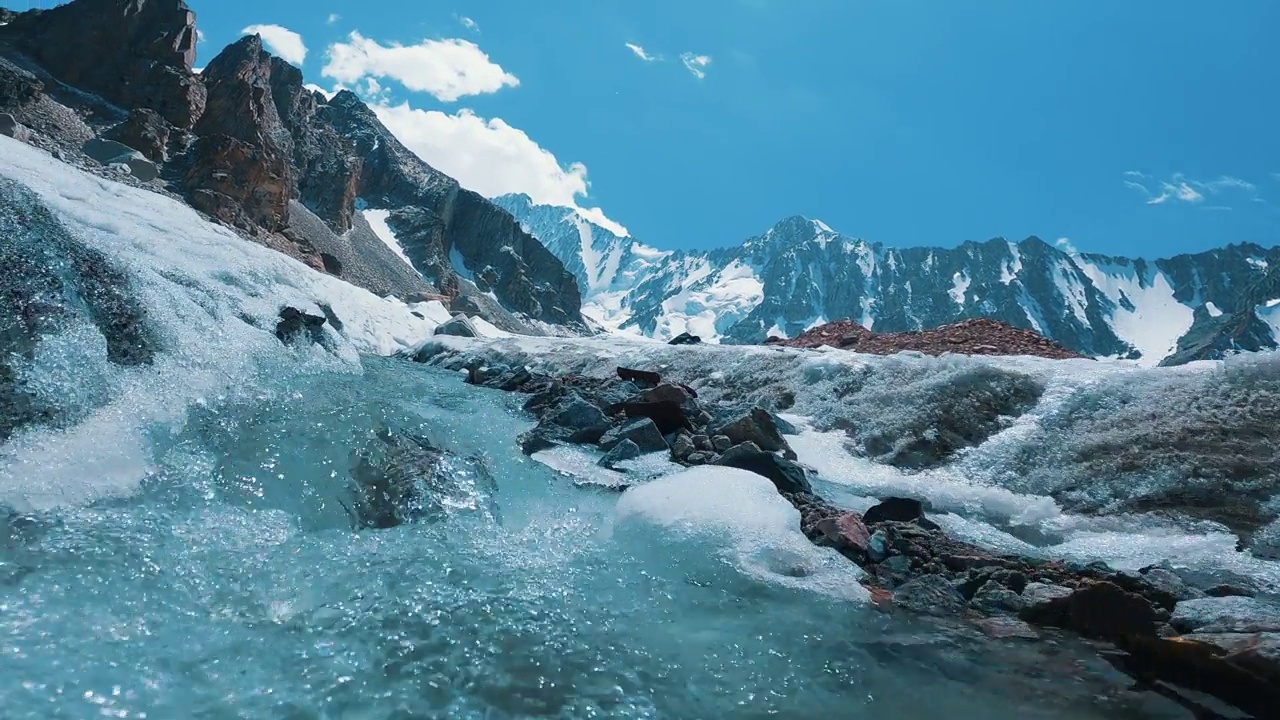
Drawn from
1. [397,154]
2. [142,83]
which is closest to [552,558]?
[142,83]

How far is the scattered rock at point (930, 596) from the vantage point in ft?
21.9

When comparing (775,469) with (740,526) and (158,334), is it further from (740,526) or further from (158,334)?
(158,334)

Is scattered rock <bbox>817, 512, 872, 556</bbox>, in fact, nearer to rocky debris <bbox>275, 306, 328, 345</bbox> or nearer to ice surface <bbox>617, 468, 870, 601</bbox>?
ice surface <bbox>617, 468, 870, 601</bbox>

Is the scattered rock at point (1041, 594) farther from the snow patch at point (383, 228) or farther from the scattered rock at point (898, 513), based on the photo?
the snow patch at point (383, 228)

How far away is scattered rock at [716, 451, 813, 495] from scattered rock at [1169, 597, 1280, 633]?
4562 millimetres

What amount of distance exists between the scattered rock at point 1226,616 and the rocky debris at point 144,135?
70.5 meters

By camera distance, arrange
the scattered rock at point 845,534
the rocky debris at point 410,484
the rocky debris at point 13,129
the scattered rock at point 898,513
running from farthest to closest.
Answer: the rocky debris at point 13,129 < the scattered rock at point 898,513 < the scattered rock at point 845,534 < the rocky debris at point 410,484

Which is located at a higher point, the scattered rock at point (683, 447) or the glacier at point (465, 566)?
the scattered rock at point (683, 447)

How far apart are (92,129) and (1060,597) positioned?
248ft

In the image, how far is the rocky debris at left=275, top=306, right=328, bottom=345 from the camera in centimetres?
1761

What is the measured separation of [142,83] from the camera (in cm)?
7500

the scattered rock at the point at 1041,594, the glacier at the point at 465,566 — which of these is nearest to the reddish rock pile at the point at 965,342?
the glacier at the point at 465,566

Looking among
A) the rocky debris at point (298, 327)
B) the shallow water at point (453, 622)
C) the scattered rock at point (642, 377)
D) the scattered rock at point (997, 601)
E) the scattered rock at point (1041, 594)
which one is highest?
the scattered rock at point (642, 377)

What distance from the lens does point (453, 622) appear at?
208 inches
